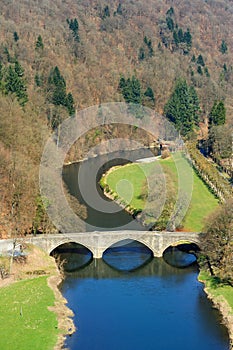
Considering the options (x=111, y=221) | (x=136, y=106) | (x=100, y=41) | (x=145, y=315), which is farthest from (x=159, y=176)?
(x=100, y=41)

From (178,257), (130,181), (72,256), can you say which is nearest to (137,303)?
(178,257)

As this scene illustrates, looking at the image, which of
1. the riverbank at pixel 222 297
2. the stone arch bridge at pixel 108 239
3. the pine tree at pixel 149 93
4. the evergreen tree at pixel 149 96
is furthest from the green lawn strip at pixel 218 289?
the pine tree at pixel 149 93

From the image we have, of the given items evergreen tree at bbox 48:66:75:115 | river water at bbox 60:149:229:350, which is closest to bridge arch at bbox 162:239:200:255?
river water at bbox 60:149:229:350

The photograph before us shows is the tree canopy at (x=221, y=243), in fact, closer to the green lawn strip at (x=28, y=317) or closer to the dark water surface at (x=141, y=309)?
the dark water surface at (x=141, y=309)

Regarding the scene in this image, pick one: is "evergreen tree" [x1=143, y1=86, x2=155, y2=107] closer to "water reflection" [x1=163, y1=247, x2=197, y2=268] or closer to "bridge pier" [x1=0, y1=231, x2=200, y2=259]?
"water reflection" [x1=163, y1=247, x2=197, y2=268]

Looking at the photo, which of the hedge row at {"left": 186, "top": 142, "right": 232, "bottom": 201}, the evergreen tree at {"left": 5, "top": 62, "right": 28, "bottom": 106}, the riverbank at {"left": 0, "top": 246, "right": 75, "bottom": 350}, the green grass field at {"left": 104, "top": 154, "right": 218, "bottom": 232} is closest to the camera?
the riverbank at {"left": 0, "top": 246, "right": 75, "bottom": 350}

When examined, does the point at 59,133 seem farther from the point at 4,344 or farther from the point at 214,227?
the point at 4,344

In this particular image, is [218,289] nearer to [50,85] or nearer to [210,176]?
[210,176]
